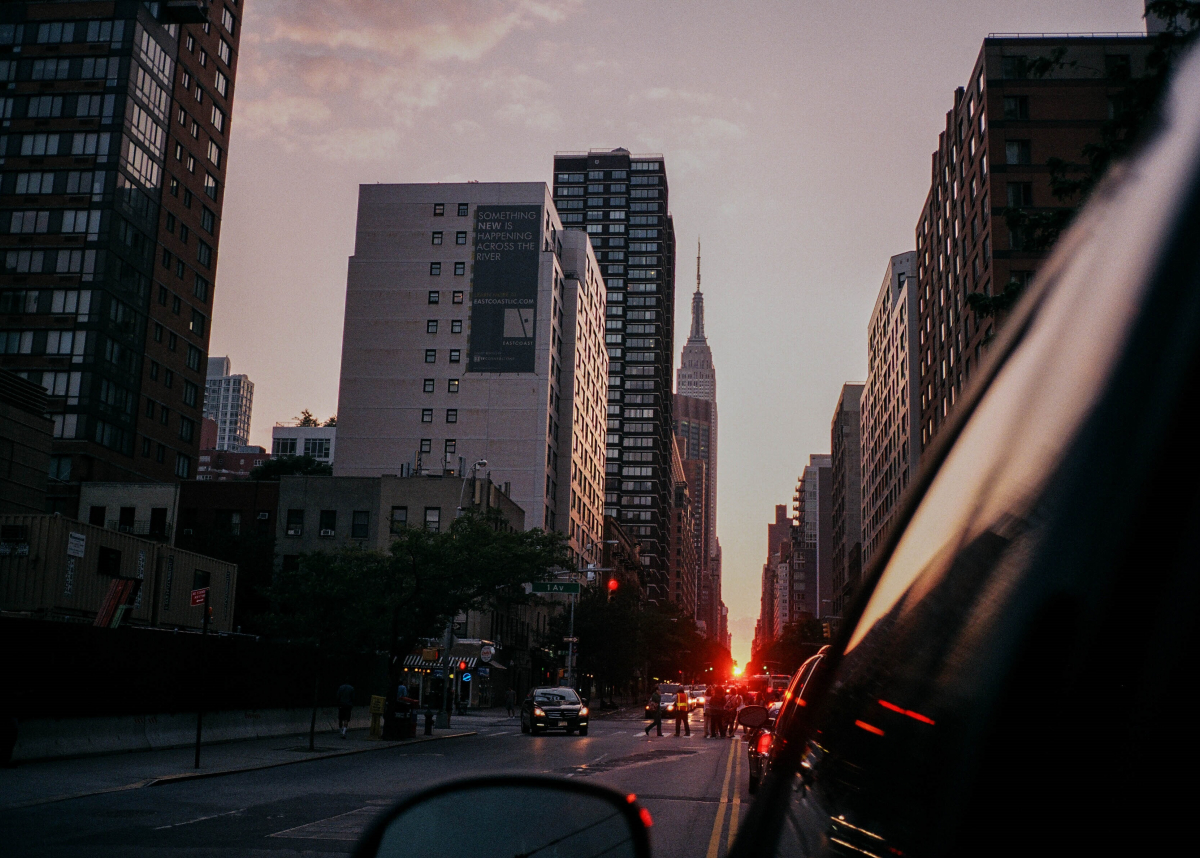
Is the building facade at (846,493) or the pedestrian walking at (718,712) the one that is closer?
the pedestrian walking at (718,712)

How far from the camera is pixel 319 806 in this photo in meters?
15.8

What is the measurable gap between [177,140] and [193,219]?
231 inches

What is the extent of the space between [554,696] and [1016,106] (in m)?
40.6

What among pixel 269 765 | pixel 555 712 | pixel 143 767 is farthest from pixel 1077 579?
pixel 555 712

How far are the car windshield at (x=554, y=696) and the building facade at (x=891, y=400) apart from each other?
1516 inches

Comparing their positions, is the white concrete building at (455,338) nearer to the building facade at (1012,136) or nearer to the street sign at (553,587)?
the building facade at (1012,136)

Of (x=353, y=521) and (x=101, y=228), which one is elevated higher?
(x=101, y=228)

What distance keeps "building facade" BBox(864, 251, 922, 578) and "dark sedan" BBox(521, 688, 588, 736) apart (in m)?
38.7

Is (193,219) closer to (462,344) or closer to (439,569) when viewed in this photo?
(462,344)

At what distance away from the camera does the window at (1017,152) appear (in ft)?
187

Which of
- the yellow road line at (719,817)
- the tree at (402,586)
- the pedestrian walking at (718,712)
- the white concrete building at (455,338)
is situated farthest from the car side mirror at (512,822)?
the white concrete building at (455,338)

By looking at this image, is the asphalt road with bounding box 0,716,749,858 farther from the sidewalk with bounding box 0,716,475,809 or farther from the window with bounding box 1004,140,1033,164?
the window with bounding box 1004,140,1033,164

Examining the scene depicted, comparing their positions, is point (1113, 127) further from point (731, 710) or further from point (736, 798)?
point (731, 710)

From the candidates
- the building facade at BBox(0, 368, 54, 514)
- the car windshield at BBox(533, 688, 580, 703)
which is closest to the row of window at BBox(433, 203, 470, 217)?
the building facade at BBox(0, 368, 54, 514)
